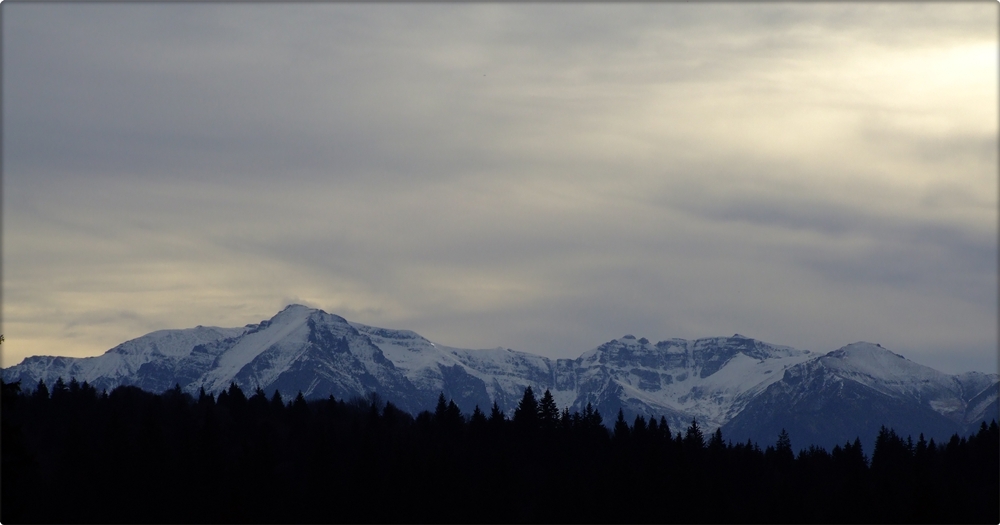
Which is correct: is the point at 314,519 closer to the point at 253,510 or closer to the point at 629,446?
the point at 253,510

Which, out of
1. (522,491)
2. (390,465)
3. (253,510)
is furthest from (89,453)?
(522,491)

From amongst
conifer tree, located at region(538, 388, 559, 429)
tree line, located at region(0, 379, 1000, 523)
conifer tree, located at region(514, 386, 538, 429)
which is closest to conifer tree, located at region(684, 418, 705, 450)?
tree line, located at region(0, 379, 1000, 523)

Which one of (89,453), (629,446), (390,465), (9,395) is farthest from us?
(629,446)

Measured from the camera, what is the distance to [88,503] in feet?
426

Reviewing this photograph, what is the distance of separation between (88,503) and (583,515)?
53.9 meters

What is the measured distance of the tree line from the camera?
134500 millimetres

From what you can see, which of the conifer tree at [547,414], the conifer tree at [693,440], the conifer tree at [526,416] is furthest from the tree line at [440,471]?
the conifer tree at [693,440]

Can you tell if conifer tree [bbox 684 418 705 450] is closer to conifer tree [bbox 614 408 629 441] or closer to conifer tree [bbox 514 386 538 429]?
conifer tree [bbox 614 408 629 441]

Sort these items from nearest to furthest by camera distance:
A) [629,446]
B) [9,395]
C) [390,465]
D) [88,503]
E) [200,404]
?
[9,395] → [88,503] → [390,465] → [629,446] → [200,404]

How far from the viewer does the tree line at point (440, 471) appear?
134500mm

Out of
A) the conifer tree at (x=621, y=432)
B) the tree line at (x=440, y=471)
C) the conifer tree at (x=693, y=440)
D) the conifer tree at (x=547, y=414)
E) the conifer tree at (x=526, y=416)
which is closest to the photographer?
the tree line at (x=440, y=471)

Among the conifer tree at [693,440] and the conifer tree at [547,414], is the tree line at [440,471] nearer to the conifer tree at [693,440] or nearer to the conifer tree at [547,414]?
the conifer tree at [547,414]

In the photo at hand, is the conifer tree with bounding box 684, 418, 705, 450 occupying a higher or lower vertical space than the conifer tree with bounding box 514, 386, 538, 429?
lower

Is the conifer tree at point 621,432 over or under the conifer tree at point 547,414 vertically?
under
